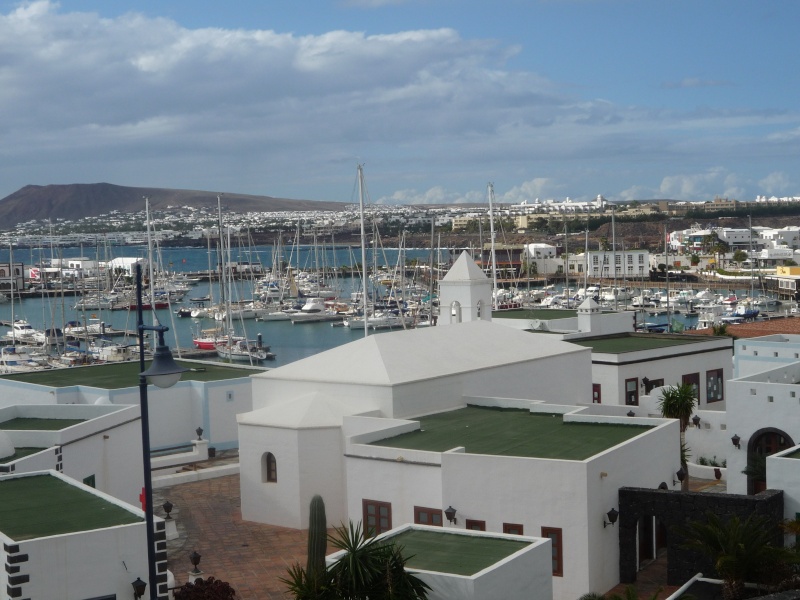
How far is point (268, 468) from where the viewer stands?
72.8 feet

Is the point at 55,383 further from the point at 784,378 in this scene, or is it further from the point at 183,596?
the point at 784,378

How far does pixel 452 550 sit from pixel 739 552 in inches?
166

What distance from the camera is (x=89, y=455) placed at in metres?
21.2

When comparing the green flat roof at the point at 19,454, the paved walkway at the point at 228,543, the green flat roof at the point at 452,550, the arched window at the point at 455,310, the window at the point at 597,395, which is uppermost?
the arched window at the point at 455,310

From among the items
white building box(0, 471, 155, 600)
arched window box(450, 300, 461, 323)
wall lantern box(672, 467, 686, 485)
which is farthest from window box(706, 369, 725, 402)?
white building box(0, 471, 155, 600)

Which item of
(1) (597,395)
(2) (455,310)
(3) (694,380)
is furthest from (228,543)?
(3) (694,380)

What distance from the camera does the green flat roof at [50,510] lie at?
14.3m

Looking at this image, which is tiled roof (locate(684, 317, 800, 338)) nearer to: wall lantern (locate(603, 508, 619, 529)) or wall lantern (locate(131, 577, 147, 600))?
wall lantern (locate(603, 508, 619, 529))

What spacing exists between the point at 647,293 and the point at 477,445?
83.2m

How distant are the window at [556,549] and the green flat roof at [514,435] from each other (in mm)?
1289

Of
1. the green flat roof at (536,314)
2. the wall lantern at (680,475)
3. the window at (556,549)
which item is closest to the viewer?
the window at (556,549)

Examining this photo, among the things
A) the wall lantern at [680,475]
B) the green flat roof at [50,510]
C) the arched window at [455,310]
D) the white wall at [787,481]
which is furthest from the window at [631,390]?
the green flat roof at [50,510]

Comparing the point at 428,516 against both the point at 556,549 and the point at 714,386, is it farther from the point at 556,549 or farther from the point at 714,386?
the point at 714,386

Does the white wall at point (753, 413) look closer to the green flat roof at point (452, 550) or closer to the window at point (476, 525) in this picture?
the window at point (476, 525)
